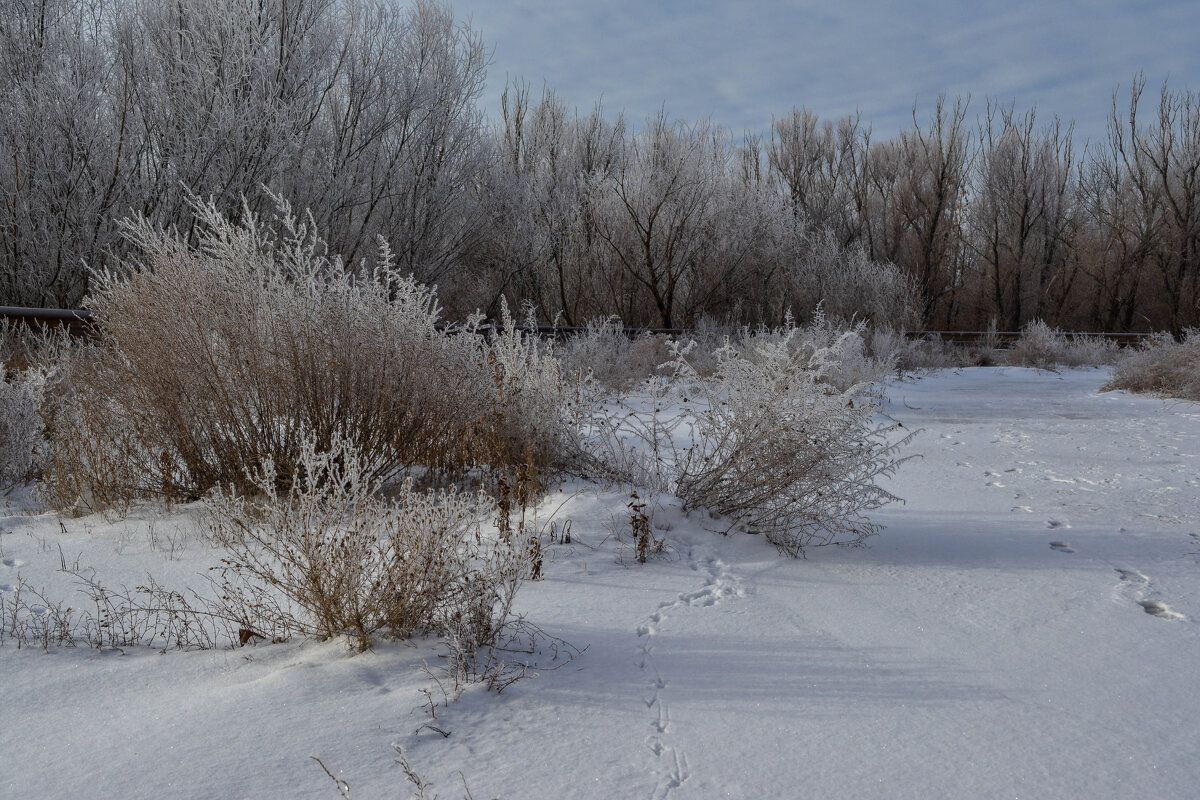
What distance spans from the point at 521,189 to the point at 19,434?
14868 mm

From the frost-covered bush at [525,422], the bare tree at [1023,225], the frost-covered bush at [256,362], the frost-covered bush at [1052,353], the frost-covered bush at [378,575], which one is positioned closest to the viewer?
the frost-covered bush at [378,575]

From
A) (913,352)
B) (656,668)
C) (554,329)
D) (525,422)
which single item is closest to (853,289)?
(913,352)

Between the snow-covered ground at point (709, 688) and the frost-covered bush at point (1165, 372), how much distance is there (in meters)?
7.27

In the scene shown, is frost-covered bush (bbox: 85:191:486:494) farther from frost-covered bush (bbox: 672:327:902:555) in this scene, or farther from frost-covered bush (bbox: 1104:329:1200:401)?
frost-covered bush (bbox: 1104:329:1200:401)

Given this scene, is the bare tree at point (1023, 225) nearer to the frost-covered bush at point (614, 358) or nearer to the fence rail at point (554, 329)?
the fence rail at point (554, 329)

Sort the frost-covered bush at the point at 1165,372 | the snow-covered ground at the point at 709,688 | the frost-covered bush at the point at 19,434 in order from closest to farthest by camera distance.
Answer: the snow-covered ground at the point at 709,688 < the frost-covered bush at the point at 19,434 < the frost-covered bush at the point at 1165,372

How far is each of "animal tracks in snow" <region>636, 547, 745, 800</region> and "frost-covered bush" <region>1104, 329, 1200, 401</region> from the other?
29.3 feet

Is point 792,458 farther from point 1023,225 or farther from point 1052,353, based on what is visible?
point 1023,225

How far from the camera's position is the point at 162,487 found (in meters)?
4.48

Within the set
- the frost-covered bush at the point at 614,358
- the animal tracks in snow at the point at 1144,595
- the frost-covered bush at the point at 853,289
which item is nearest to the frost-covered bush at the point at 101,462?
the animal tracks in snow at the point at 1144,595

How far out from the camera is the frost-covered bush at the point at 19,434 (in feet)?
17.0

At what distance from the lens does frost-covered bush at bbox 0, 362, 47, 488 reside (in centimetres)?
517

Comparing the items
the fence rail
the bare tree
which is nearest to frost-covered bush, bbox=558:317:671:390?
the fence rail

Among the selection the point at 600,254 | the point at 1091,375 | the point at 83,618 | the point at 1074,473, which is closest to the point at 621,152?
the point at 600,254
